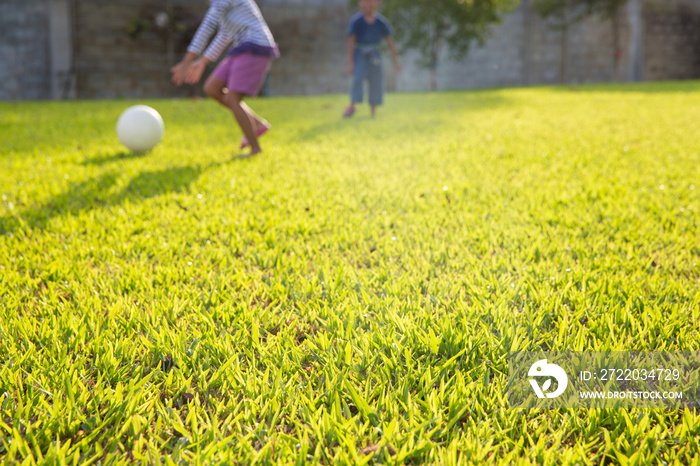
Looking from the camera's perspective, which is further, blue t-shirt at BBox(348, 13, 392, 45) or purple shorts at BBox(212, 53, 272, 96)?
blue t-shirt at BBox(348, 13, 392, 45)

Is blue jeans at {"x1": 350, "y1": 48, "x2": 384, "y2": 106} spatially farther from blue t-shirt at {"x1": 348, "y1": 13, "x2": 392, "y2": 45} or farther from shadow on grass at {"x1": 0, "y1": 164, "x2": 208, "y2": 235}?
shadow on grass at {"x1": 0, "y1": 164, "x2": 208, "y2": 235}

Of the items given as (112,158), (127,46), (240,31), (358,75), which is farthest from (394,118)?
(127,46)

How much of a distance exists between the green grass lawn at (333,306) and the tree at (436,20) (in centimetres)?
1330

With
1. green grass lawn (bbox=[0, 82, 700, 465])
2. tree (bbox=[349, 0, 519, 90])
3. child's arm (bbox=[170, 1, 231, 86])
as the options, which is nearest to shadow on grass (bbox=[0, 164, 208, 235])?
green grass lawn (bbox=[0, 82, 700, 465])

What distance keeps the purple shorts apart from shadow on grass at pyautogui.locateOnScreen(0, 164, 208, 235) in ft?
3.03

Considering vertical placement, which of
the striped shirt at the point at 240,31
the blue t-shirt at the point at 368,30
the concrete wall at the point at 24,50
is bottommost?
the striped shirt at the point at 240,31

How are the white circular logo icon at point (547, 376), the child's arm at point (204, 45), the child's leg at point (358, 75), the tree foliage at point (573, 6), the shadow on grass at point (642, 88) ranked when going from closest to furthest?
the white circular logo icon at point (547, 376)
the child's arm at point (204, 45)
the child's leg at point (358, 75)
the shadow on grass at point (642, 88)
the tree foliage at point (573, 6)

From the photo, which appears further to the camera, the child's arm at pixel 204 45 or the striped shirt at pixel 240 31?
the striped shirt at pixel 240 31

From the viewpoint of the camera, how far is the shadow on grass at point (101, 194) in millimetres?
3037

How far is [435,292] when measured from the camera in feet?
6.62

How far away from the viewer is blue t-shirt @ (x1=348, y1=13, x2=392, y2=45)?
27.1ft

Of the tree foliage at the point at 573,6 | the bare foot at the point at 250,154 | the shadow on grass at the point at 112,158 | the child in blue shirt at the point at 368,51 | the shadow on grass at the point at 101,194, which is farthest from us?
the tree foliage at the point at 573,6

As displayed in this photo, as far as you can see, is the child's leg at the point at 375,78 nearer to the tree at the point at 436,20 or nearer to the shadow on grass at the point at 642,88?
the shadow on grass at the point at 642,88

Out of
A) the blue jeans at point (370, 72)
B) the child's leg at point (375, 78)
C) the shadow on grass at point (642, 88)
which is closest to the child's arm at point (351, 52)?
the blue jeans at point (370, 72)
